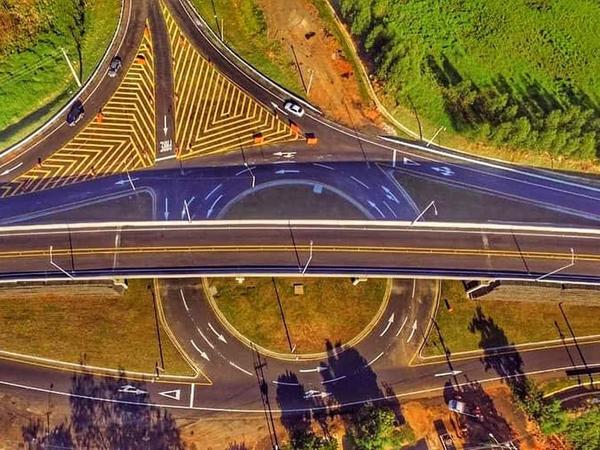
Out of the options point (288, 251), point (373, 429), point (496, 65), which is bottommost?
point (373, 429)

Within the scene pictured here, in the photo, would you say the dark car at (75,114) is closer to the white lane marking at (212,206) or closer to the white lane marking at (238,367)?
the white lane marking at (212,206)

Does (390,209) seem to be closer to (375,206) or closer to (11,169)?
(375,206)

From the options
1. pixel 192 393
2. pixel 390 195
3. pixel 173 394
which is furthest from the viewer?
pixel 390 195

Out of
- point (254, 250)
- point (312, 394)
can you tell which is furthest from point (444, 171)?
point (312, 394)

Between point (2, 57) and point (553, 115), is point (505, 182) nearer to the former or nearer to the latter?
point (553, 115)

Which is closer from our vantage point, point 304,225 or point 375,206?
point 304,225

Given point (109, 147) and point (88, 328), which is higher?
point (109, 147)

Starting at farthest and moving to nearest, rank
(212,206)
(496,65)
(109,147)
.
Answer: (496,65)
(109,147)
(212,206)

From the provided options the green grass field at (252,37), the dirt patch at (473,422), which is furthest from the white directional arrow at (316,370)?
the green grass field at (252,37)

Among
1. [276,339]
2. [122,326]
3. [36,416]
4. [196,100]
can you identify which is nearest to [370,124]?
[196,100]
